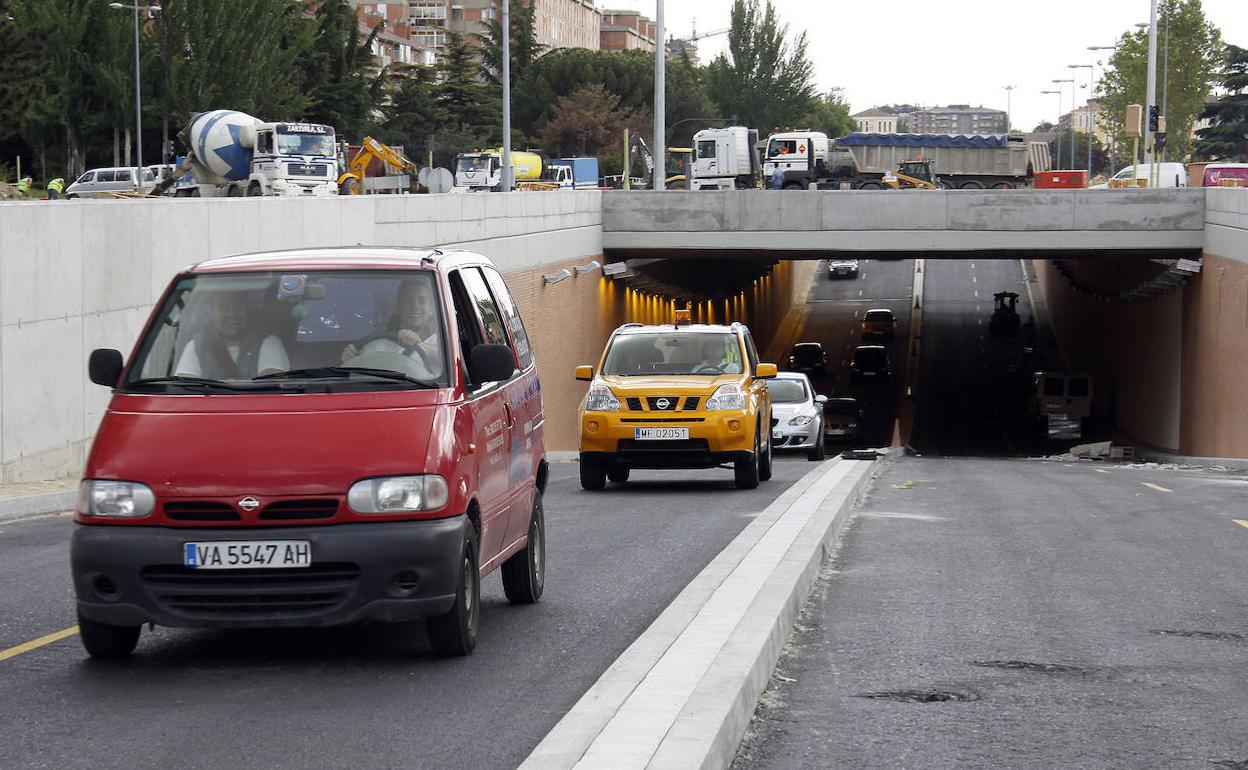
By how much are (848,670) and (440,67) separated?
107463mm

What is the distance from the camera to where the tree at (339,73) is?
9031cm

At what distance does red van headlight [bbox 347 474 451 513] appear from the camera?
698 centimetres

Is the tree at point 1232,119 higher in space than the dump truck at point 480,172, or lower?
higher

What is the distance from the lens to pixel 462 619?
24.6 feet

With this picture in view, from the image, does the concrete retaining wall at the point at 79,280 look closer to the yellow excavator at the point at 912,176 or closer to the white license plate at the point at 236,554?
the white license plate at the point at 236,554

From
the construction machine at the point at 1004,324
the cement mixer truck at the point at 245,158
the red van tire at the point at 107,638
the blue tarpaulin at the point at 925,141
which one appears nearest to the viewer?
the red van tire at the point at 107,638

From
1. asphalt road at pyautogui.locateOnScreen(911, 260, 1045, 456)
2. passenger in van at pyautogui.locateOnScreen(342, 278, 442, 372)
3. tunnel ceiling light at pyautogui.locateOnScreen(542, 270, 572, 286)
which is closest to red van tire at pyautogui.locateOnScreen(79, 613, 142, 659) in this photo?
passenger in van at pyautogui.locateOnScreen(342, 278, 442, 372)

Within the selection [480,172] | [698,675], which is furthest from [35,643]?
[480,172]

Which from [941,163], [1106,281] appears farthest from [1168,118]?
[1106,281]

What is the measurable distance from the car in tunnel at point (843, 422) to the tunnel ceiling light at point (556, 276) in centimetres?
1040

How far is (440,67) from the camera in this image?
367ft

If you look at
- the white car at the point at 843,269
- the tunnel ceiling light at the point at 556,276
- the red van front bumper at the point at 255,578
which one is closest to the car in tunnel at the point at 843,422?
the tunnel ceiling light at the point at 556,276

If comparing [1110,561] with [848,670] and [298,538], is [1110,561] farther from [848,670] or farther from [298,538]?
[298,538]

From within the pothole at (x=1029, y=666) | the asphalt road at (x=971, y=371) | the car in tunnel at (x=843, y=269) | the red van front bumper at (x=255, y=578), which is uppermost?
the red van front bumper at (x=255, y=578)
